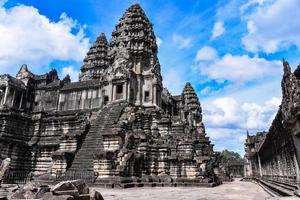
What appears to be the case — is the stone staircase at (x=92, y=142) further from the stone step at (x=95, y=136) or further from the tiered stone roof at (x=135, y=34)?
the tiered stone roof at (x=135, y=34)

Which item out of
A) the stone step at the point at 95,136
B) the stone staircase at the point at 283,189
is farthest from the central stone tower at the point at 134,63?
the stone staircase at the point at 283,189

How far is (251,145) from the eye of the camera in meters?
51.5

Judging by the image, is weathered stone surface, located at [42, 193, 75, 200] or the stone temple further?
the stone temple

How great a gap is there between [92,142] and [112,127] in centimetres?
253

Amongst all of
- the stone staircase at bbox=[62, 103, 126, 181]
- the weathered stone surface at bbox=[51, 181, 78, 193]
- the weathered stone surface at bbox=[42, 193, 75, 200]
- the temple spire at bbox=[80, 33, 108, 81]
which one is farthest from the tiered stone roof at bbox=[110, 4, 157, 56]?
the weathered stone surface at bbox=[42, 193, 75, 200]

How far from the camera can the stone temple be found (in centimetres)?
2247

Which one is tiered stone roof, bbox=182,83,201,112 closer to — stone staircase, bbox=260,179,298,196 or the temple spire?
the temple spire

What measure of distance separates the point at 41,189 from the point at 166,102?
3888 cm

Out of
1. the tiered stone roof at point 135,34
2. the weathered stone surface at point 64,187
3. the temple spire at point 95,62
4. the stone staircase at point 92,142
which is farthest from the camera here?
the temple spire at point 95,62

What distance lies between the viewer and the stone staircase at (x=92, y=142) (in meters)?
21.6

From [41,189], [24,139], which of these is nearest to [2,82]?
[24,139]

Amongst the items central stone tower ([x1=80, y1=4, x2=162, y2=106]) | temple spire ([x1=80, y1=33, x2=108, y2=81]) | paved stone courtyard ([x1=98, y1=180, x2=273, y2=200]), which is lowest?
paved stone courtyard ([x1=98, y1=180, x2=273, y2=200])

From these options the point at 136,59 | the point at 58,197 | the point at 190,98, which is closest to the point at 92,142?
the point at 136,59

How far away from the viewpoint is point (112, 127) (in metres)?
24.4
